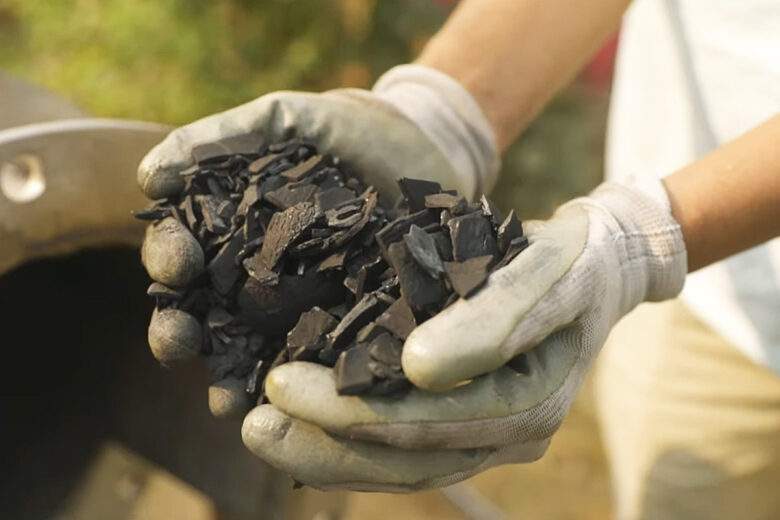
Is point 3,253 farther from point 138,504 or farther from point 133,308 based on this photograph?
point 138,504

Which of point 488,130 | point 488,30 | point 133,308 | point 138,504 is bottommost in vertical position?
point 138,504

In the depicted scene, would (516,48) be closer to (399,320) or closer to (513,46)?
(513,46)

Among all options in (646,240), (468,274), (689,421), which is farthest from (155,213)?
(689,421)

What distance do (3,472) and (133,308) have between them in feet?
0.89

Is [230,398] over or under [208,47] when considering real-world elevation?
over

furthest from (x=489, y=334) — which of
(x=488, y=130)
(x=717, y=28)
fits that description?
(x=717, y=28)

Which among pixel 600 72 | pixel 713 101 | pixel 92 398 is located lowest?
pixel 600 72

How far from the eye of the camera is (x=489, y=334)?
72 centimetres

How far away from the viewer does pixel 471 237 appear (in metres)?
0.80

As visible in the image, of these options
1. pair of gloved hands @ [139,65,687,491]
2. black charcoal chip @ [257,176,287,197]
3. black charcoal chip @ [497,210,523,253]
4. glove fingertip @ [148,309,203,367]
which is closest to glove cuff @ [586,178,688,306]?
pair of gloved hands @ [139,65,687,491]

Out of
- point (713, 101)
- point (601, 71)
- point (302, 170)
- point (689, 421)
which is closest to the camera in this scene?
point (302, 170)

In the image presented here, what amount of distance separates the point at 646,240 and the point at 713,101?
0.41 m

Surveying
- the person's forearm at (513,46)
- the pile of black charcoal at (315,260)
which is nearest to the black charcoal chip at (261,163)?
the pile of black charcoal at (315,260)

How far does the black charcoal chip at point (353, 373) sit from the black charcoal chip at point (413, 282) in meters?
0.07
